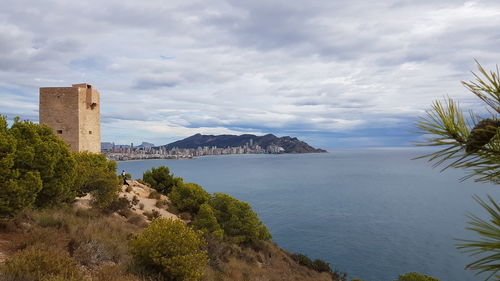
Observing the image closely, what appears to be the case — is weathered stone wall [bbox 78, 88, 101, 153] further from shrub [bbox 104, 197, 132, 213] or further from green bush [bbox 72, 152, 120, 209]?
shrub [bbox 104, 197, 132, 213]

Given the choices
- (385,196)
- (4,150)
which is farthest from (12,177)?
(385,196)

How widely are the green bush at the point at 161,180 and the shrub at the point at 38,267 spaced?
78.5 feet

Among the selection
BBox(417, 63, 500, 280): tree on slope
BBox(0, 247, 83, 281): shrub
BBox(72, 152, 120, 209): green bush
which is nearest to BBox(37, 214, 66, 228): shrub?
BBox(0, 247, 83, 281): shrub

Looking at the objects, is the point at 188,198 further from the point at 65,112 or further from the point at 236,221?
the point at 65,112

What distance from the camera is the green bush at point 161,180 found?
29672 millimetres

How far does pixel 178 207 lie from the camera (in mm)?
23828

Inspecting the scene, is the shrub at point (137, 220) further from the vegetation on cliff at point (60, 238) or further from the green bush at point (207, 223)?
the green bush at point (207, 223)

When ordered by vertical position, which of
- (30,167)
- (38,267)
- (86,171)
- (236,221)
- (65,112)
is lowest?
(236,221)

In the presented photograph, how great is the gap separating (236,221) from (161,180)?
35.7ft

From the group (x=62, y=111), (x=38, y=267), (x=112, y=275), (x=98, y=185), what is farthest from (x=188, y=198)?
(x=38, y=267)

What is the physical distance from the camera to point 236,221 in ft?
76.7

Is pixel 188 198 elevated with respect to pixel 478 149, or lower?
lower

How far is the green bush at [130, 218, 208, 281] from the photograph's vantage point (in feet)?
24.6

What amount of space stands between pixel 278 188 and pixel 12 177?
75.4m
